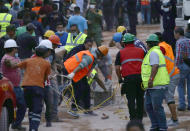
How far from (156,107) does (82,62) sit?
224cm

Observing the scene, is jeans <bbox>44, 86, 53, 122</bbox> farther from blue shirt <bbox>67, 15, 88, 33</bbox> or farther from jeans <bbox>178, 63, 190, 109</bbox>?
blue shirt <bbox>67, 15, 88, 33</bbox>

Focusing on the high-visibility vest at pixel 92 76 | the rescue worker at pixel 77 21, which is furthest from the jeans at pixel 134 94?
the rescue worker at pixel 77 21

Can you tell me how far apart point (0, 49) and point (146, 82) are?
473cm

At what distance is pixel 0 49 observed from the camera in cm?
1321

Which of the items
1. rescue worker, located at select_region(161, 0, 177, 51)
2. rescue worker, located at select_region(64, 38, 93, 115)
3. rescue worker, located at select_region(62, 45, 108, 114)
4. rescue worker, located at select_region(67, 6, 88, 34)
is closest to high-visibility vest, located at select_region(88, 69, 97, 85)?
rescue worker, located at select_region(64, 38, 93, 115)

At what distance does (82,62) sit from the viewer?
37.1 ft

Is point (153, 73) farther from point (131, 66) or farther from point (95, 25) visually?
point (95, 25)

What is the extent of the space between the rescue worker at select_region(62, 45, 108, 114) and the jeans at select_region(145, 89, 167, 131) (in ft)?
5.93

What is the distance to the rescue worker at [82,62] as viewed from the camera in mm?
11289

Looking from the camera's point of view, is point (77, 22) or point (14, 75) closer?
point (14, 75)

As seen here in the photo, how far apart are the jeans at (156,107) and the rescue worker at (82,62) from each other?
1.81 m

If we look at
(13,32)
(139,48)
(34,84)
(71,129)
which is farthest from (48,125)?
(13,32)

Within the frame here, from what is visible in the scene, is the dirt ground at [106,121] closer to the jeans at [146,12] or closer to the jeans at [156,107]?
the jeans at [156,107]

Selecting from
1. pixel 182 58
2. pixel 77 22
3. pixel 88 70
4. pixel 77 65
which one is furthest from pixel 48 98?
pixel 77 22
